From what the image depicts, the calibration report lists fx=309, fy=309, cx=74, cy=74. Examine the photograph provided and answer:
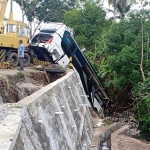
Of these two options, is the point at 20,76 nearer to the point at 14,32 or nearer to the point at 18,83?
the point at 18,83

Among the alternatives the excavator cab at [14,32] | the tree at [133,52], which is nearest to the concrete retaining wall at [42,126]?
the excavator cab at [14,32]

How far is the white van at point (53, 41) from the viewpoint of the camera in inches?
684

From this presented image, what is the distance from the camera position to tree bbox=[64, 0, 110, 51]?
27141 millimetres

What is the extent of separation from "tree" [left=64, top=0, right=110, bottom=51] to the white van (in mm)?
8549

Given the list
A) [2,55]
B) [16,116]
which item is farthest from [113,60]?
[16,116]

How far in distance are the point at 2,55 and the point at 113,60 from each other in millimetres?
6149

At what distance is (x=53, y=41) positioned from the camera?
17.3 m

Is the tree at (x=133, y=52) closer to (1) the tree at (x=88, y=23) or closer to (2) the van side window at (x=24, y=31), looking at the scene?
(2) the van side window at (x=24, y=31)

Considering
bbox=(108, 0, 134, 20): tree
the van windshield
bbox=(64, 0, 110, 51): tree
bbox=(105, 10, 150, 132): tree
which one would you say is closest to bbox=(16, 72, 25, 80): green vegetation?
the van windshield

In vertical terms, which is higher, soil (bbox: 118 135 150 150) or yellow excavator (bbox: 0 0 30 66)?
yellow excavator (bbox: 0 0 30 66)

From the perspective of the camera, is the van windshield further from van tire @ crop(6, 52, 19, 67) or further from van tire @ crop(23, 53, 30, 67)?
van tire @ crop(6, 52, 19, 67)

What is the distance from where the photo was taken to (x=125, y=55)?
656 inches

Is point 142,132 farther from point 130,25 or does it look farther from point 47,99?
point 47,99

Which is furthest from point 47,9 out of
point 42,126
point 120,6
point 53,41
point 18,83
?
point 42,126
